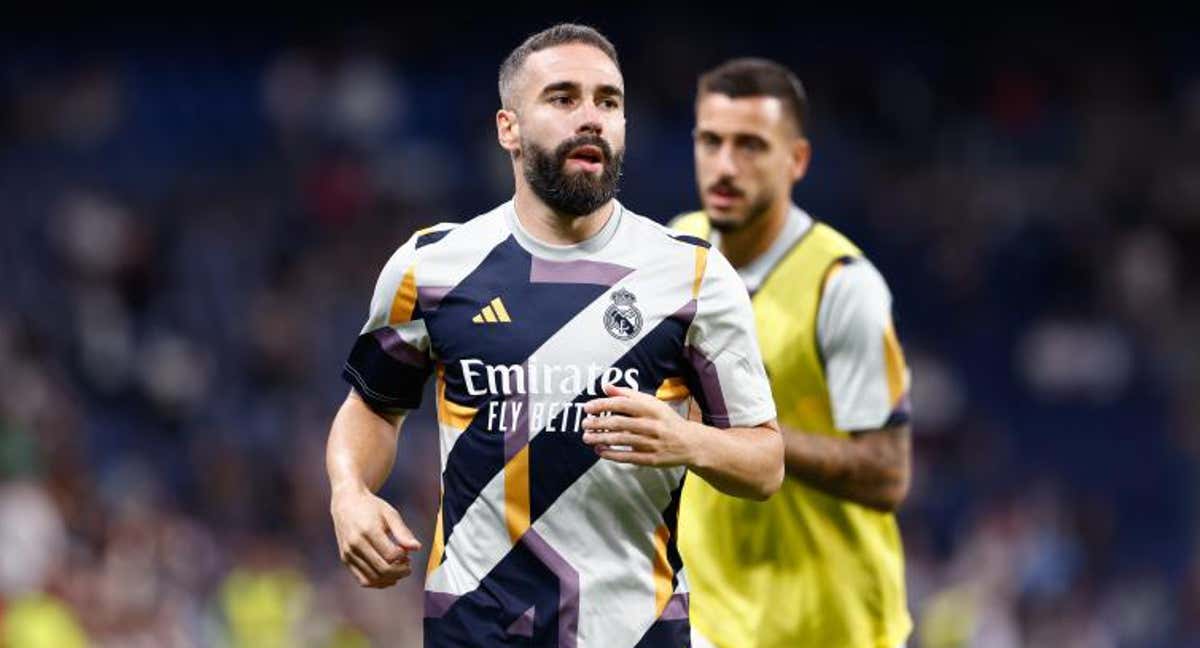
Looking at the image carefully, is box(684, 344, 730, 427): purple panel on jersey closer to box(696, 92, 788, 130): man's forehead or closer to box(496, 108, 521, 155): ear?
box(496, 108, 521, 155): ear

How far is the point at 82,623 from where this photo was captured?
39.5 ft

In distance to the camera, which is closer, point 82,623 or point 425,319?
point 425,319

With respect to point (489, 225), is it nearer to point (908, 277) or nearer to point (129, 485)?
point (129, 485)

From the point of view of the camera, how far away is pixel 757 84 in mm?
6770

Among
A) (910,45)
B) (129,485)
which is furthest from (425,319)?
(910,45)

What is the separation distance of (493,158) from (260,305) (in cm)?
247

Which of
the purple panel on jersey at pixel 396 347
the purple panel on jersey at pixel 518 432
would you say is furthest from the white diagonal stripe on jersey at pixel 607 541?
the purple panel on jersey at pixel 396 347

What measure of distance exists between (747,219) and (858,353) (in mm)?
546

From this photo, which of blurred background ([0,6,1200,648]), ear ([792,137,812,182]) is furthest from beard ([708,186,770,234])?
blurred background ([0,6,1200,648])

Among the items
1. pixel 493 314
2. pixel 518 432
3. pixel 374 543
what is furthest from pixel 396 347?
pixel 374 543

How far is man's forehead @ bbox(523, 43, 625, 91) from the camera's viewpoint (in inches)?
193

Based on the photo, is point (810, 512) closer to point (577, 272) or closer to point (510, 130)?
point (577, 272)

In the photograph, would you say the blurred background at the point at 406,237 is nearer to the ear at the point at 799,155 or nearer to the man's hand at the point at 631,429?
the ear at the point at 799,155

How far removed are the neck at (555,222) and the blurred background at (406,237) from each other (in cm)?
828
